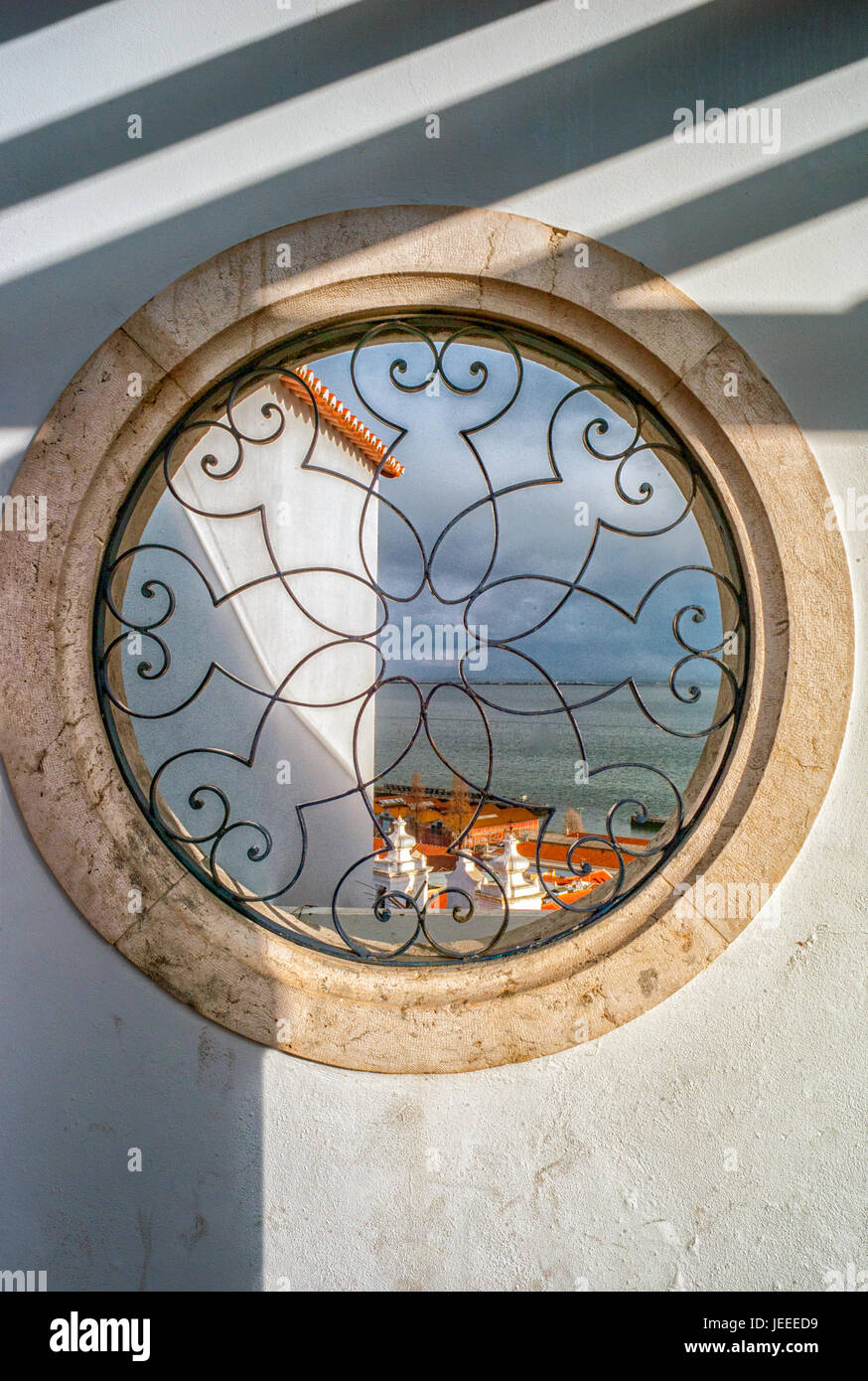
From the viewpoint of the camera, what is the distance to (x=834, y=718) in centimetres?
216

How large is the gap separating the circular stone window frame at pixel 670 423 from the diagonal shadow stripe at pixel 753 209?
0.10 metres

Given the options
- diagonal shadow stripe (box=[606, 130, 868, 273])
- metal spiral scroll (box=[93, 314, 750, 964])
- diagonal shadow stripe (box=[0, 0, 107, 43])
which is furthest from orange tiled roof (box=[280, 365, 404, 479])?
diagonal shadow stripe (box=[606, 130, 868, 273])

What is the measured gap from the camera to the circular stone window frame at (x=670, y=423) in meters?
2.16

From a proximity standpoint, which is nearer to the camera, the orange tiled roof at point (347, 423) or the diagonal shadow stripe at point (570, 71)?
the diagonal shadow stripe at point (570, 71)

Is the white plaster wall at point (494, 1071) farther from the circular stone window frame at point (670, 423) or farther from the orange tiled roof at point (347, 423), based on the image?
the orange tiled roof at point (347, 423)

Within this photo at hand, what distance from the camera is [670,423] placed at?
2.21 metres

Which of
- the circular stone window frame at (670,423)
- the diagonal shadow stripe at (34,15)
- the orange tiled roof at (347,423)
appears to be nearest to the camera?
the circular stone window frame at (670,423)

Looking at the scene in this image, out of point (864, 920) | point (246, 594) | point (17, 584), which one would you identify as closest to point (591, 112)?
point (17, 584)

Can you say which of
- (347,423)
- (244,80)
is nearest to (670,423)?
(244,80)

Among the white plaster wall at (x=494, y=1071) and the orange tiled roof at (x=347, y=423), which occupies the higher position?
the orange tiled roof at (x=347, y=423)

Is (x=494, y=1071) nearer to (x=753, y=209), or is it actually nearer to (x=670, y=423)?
(x=670, y=423)

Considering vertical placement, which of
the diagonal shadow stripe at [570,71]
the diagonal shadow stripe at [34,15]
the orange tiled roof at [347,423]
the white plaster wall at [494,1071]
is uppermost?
the orange tiled roof at [347,423]

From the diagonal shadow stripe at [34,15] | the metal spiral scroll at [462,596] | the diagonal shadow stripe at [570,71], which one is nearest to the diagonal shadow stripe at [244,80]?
the diagonal shadow stripe at [570,71]
